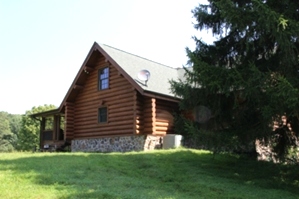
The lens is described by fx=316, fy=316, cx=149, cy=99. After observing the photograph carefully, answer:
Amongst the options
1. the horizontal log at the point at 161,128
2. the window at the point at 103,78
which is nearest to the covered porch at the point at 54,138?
the window at the point at 103,78

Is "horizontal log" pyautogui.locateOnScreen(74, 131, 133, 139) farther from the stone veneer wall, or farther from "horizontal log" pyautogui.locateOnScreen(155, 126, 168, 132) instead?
"horizontal log" pyautogui.locateOnScreen(155, 126, 168, 132)

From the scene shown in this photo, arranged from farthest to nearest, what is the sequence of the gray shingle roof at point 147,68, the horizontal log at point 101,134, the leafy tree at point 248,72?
the horizontal log at point 101,134
the gray shingle roof at point 147,68
the leafy tree at point 248,72

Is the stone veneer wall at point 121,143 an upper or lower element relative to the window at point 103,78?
lower

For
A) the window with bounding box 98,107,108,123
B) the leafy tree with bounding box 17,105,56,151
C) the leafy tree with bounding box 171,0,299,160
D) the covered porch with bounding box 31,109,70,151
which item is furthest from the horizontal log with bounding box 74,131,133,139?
the leafy tree with bounding box 17,105,56,151

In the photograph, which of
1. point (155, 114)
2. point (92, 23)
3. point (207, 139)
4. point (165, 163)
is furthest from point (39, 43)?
point (207, 139)

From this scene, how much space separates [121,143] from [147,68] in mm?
5332

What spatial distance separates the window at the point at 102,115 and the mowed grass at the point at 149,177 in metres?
7.02

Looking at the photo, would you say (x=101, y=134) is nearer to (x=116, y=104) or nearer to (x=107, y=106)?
(x=107, y=106)

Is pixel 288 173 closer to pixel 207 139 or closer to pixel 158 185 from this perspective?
pixel 207 139

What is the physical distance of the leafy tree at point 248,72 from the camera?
814 centimetres

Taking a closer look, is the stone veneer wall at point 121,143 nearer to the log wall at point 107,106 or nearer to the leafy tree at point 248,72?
the log wall at point 107,106

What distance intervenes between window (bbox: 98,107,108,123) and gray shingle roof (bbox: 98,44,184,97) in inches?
121

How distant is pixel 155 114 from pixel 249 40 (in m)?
8.00

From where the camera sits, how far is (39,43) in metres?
15.2
